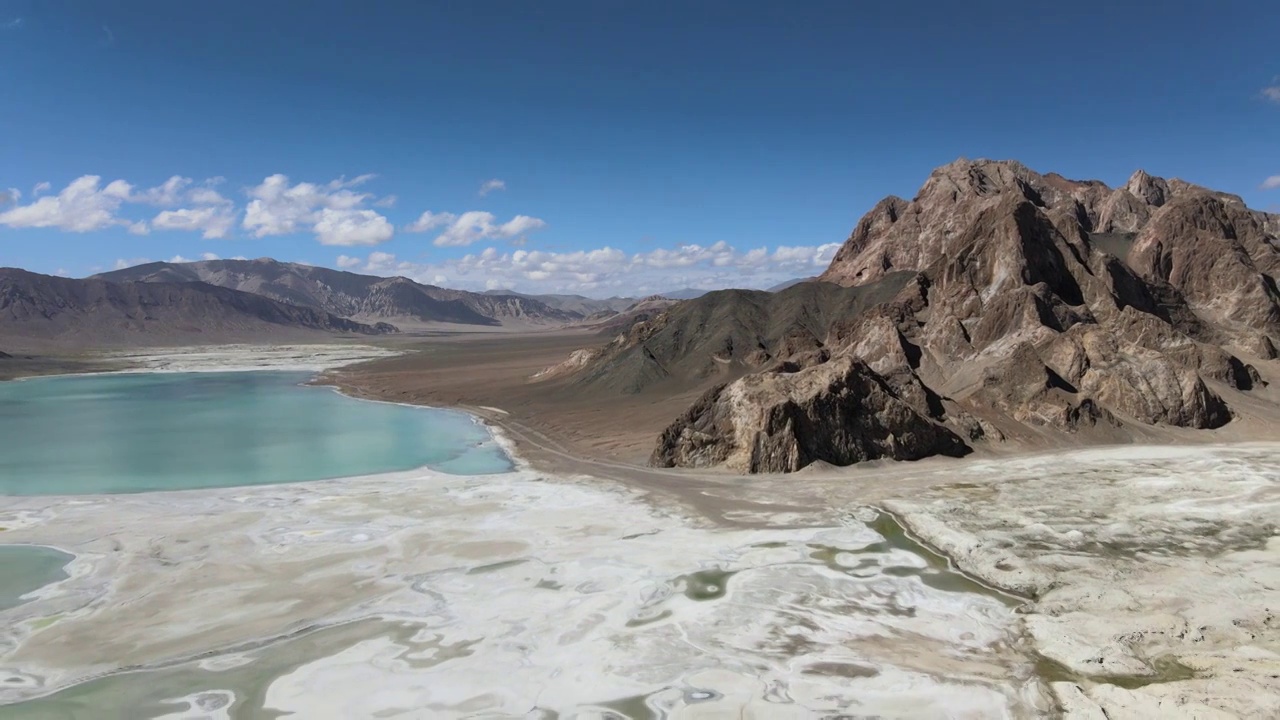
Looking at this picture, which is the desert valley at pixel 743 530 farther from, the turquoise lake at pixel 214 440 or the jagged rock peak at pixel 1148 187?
the jagged rock peak at pixel 1148 187

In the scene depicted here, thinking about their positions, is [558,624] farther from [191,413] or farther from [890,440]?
[191,413]

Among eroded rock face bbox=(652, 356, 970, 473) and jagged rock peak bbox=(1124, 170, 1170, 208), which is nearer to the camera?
eroded rock face bbox=(652, 356, 970, 473)

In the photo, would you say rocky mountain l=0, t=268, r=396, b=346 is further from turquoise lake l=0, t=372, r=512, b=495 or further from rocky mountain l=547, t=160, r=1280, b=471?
rocky mountain l=547, t=160, r=1280, b=471

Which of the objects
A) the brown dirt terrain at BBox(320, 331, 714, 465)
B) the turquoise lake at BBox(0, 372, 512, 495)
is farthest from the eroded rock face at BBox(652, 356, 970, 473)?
the turquoise lake at BBox(0, 372, 512, 495)

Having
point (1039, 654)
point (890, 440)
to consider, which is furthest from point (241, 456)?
point (1039, 654)

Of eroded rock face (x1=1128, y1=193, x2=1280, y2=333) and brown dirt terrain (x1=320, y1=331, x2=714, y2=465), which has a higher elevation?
eroded rock face (x1=1128, y1=193, x2=1280, y2=333)

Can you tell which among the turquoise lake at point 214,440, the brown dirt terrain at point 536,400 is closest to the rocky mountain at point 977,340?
the brown dirt terrain at point 536,400
